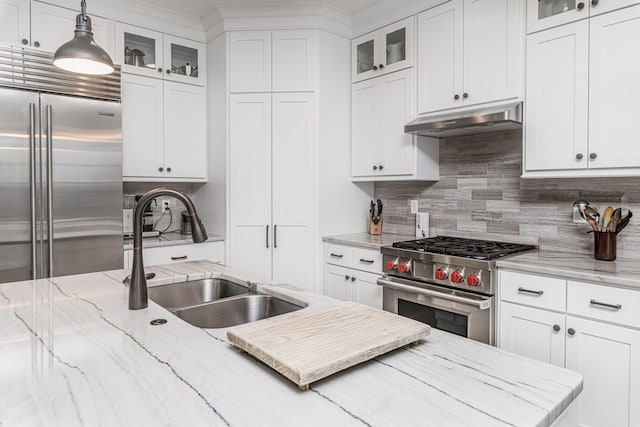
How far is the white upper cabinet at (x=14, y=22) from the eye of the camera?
2.70 metres

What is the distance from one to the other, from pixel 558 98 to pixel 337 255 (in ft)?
5.98

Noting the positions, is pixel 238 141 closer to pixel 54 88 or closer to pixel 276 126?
pixel 276 126

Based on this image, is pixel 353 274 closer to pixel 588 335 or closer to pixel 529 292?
pixel 529 292

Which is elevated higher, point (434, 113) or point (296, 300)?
point (434, 113)

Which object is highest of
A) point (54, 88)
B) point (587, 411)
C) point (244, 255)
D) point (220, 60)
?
point (220, 60)

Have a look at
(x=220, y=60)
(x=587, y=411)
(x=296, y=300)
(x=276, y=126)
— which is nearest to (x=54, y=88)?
(x=220, y=60)

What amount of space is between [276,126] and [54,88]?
153 centimetres

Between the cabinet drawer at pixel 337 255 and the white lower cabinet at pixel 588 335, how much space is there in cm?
125

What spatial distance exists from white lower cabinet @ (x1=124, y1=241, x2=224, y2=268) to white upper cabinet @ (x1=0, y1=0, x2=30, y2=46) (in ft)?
5.24

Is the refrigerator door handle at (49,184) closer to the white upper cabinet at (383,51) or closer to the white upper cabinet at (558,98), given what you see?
the white upper cabinet at (383,51)

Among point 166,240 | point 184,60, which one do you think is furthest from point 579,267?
point 184,60

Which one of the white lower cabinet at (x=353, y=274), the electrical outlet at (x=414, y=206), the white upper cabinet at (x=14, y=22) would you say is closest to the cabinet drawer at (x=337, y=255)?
the white lower cabinet at (x=353, y=274)

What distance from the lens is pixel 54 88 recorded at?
2666 millimetres

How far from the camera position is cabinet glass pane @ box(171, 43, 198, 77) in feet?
11.4
